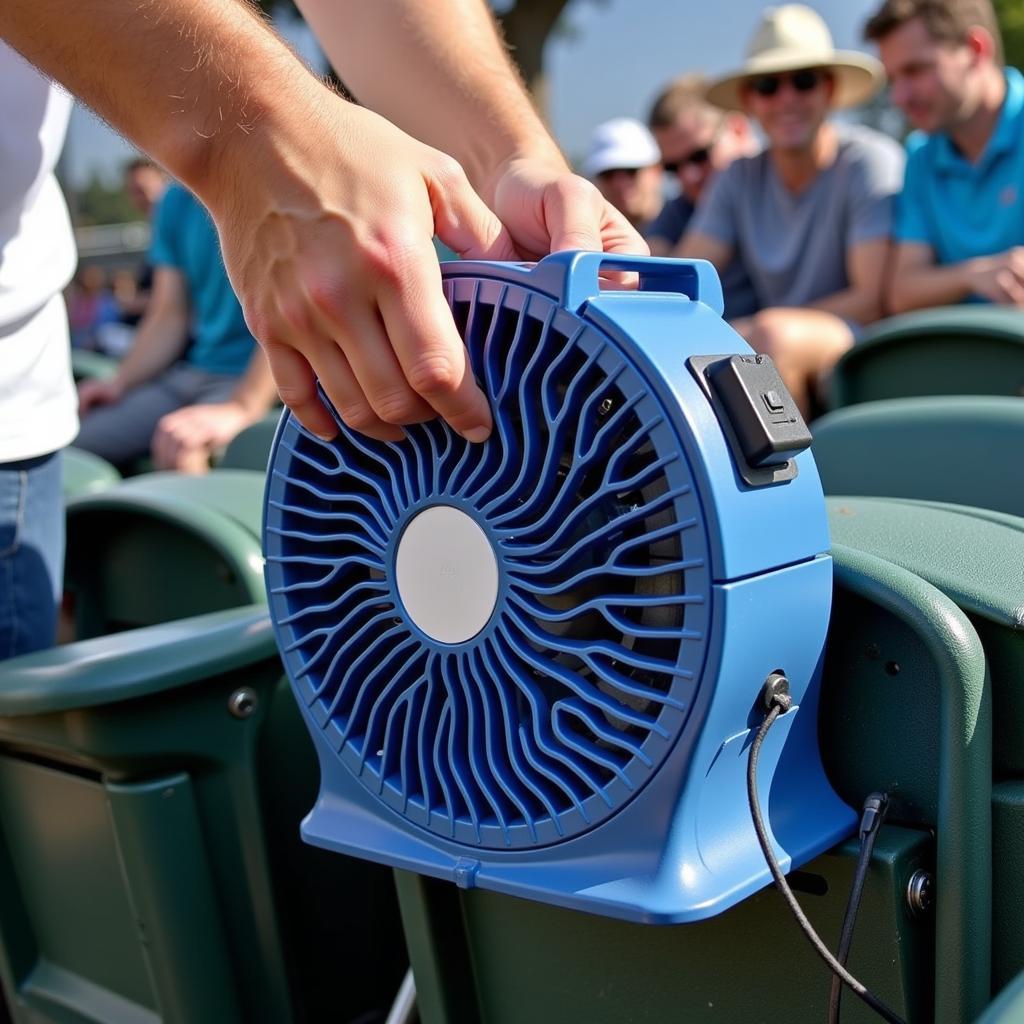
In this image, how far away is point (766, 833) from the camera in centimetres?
80

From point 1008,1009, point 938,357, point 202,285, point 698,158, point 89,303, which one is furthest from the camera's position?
point 89,303

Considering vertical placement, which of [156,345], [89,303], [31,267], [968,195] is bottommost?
[89,303]

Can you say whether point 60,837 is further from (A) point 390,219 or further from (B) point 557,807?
(A) point 390,219

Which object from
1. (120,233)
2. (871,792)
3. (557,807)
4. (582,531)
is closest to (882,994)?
(871,792)

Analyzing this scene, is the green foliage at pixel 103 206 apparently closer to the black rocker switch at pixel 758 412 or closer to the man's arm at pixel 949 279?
the man's arm at pixel 949 279

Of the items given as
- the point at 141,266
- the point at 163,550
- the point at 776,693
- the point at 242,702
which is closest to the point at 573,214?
the point at 776,693

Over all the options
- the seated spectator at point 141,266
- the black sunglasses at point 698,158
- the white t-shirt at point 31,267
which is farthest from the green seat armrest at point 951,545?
the seated spectator at point 141,266

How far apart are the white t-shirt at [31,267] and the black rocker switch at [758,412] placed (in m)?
0.77

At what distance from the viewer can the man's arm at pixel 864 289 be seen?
2.94 metres

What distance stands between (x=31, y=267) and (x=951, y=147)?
234cm

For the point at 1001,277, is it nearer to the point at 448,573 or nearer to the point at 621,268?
the point at 621,268

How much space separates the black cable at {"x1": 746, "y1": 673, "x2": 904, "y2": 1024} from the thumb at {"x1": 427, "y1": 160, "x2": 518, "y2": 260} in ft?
1.17

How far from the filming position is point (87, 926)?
1352mm

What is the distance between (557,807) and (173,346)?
3.12 m
